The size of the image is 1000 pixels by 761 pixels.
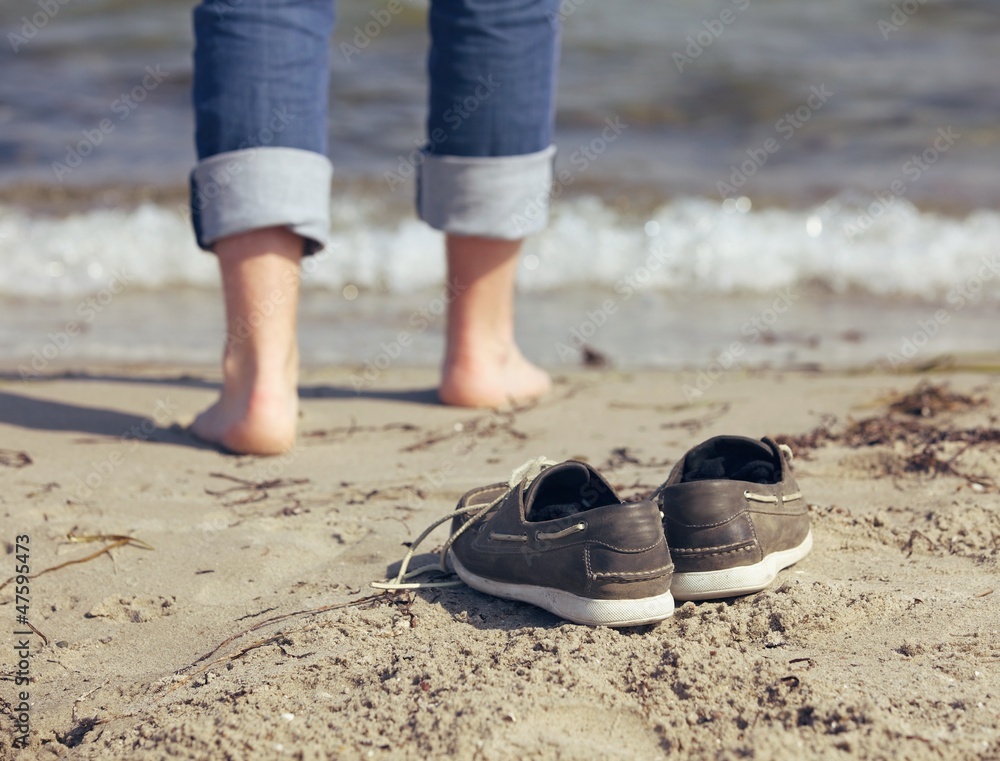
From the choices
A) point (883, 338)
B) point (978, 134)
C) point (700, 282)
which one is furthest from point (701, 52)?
point (883, 338)

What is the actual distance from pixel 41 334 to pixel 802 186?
12.4 feet

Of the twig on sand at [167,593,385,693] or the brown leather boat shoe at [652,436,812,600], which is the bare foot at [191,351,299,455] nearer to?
the twig on sand at [167,593,385,693]

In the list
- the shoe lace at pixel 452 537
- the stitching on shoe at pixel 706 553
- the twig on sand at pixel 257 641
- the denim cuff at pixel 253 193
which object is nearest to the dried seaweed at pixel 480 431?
the denim cuff at pixel 253 193

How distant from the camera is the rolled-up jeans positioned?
2.17 meters

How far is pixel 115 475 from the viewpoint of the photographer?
7.41 ft

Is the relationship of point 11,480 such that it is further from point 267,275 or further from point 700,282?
point 700,282

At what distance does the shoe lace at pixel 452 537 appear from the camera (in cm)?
171

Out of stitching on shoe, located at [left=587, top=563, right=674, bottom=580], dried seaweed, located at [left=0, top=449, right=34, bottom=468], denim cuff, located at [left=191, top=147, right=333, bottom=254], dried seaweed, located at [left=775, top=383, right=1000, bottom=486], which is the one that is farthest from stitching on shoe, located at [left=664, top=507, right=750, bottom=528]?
dried seaweed, located at [left=0, top=449, right=34, bottom=468]

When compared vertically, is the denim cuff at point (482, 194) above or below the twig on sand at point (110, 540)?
above

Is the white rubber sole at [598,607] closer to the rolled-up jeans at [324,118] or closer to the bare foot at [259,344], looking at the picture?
the bare foot at [259,344]

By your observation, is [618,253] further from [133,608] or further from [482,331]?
[133,608]

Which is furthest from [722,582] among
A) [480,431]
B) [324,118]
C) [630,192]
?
[630,192]

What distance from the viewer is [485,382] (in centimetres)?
271

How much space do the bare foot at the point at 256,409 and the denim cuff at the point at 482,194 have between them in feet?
1.74
